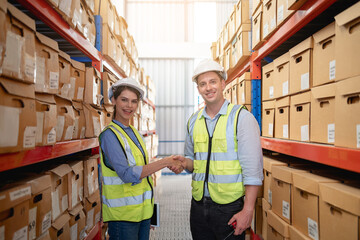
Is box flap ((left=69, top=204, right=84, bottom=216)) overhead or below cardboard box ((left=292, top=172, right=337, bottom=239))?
below

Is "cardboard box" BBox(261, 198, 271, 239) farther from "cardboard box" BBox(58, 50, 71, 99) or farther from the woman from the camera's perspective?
"cardboard box" BBox(58, 50, 71, 99)

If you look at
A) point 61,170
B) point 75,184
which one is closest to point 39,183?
point 61,170

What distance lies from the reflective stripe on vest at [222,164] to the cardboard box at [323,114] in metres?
0.49

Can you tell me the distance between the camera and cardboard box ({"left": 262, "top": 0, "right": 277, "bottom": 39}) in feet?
6.42

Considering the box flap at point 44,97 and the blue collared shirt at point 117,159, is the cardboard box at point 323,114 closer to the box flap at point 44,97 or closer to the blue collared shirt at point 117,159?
the blue collared shirt at point 117,159

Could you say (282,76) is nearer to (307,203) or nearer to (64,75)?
(307,203)

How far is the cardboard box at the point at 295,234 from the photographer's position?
1462 mm

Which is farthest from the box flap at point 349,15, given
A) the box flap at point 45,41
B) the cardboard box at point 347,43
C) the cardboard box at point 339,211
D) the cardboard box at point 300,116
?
the box flap at point 45,41

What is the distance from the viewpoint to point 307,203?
4.81 feet

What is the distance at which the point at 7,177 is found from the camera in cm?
147

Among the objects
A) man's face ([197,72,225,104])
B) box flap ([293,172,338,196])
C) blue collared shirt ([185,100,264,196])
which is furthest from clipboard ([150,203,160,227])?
box flap ([293,172,338,196])

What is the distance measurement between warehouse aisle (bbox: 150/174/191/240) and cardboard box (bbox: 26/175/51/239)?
218cm

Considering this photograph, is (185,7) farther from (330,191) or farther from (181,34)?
(330,191)

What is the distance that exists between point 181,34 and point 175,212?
769 cm
